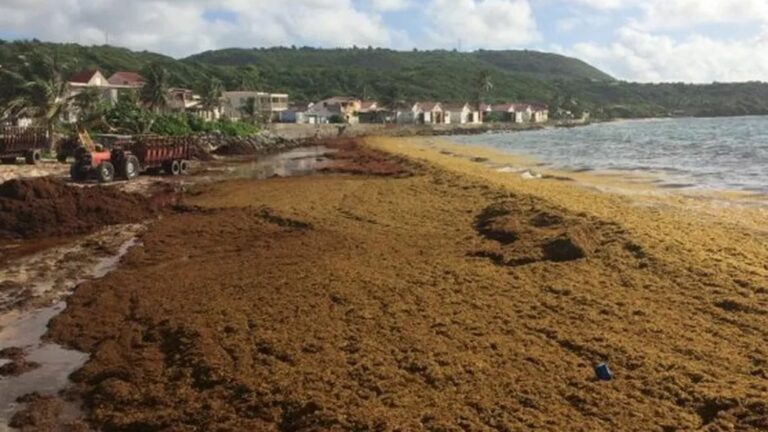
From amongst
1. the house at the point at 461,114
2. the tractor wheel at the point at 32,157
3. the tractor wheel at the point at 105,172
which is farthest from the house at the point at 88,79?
the house at the point at 461,114

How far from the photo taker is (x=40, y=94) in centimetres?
3731

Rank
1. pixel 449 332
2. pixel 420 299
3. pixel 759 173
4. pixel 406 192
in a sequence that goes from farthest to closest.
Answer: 1. pixel 759 173
2. pixel 406 192
3. pixel 420 299
4. pixel 449 332

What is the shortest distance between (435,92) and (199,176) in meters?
162

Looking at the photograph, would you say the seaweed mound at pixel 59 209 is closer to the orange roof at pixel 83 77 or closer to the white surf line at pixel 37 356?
the white surf line at pixel 37 356

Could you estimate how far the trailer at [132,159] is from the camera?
26.5 meters

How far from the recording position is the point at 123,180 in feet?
92.1

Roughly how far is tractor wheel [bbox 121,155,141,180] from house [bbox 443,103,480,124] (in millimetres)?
112323

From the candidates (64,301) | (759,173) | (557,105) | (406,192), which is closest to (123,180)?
(406,192)

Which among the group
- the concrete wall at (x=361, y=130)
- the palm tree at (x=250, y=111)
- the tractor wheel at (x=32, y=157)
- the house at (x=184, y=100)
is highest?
the house at (x=184, y=100)

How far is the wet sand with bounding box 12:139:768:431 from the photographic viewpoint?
5.94 m

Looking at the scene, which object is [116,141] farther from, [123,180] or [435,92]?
[435,92]

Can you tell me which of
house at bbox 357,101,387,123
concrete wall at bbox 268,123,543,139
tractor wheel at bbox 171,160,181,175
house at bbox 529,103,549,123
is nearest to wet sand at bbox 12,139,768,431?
tractor wheel at bbox 171,160,181,175

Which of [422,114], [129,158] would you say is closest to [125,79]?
[422,114]

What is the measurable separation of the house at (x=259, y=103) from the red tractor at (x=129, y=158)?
69873mm
